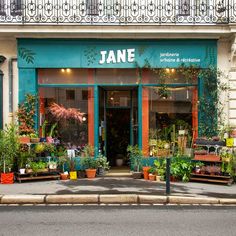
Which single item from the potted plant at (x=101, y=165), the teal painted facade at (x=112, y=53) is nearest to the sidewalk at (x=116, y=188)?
the potted plant at (x=101, y=165)

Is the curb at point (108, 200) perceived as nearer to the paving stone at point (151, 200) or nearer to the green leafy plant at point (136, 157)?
the paving stone at point (151, 200)

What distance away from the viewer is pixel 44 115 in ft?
45.8

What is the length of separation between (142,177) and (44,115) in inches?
144

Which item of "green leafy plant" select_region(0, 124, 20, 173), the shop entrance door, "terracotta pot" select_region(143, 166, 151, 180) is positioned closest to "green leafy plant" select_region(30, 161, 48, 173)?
"green leafy plant" select_region(0, 124, 20, 173)

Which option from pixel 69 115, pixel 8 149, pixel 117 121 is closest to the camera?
pixel 8 149

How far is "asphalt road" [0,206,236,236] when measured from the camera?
7086 millimetres

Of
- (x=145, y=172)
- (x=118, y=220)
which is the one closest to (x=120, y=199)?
(x=118, y=220)

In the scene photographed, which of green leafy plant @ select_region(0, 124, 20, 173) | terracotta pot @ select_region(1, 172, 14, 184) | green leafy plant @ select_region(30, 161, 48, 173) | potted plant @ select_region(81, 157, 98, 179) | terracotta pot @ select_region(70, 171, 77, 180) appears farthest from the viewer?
potted plant @ select_region(81, 157, 98, 179)

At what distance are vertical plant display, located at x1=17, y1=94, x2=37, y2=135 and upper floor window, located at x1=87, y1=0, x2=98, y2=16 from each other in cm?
315

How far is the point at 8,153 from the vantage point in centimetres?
1210

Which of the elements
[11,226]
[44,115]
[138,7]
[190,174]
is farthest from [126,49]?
[11,226]

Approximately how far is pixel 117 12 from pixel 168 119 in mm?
3744

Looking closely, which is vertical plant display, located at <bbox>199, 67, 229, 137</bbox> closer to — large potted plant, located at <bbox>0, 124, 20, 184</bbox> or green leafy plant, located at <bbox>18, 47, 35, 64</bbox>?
green leafy plant, located at <bbox>18, 47, 35, 64</bbox>

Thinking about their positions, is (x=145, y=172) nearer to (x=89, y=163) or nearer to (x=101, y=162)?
(x=101, y=162)
